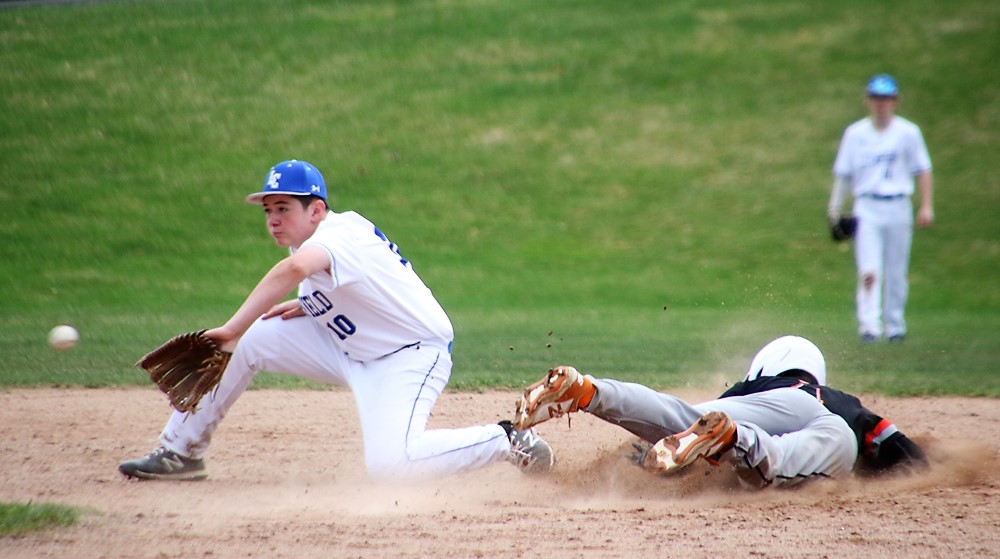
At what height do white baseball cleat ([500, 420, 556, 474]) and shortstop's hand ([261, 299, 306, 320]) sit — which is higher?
shortstop's hand ([261, 299, 306, 320])

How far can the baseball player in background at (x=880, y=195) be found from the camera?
398 inches

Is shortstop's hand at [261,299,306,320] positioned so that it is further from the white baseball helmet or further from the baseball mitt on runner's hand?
the white baseball helmet

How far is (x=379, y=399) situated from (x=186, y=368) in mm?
907

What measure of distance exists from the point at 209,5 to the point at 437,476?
21017mm

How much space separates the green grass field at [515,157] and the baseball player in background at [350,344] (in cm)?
422

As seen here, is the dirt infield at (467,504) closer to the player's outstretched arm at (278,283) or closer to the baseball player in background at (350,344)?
the baseball player in background at (350,344)

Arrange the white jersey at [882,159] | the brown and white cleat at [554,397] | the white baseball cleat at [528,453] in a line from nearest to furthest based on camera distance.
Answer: the brown and white cleat at [554,397] → the white baseball cleat at [528,453] → the white jersey at [882,159]

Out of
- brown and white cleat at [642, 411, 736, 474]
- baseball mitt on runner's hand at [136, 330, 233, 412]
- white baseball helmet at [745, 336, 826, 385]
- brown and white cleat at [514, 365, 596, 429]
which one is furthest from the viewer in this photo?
white baseball helmet at [745, 336, 826, 385]

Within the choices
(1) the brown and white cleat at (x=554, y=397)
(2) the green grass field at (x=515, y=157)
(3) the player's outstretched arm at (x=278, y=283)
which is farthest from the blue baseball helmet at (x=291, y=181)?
(2) the green grass field at (x=515, y=157)

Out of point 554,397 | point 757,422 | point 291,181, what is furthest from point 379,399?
point 757,422

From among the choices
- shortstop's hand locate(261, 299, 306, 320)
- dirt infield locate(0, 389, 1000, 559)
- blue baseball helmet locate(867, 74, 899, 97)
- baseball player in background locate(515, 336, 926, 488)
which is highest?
blue baseball helmet locate(867, 74, 899, 97)

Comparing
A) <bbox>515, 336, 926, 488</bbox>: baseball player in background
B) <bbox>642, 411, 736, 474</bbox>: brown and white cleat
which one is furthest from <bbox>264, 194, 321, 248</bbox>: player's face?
<bbox>642, 411, 736, 474</bbox>: brown and white cleat

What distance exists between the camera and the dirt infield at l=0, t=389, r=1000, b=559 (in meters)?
3.97

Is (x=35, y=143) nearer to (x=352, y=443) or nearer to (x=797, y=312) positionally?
(x=797, y=312)
